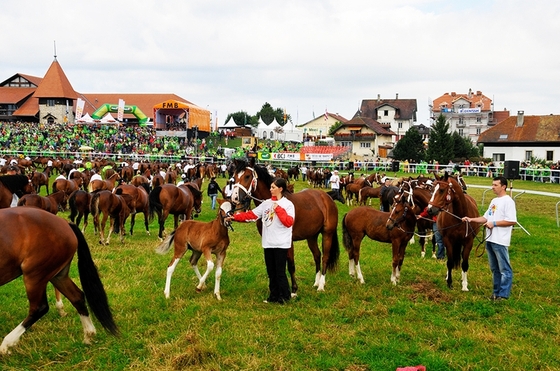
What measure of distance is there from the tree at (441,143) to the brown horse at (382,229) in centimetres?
4580

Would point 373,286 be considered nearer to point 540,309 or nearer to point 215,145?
point 540,309

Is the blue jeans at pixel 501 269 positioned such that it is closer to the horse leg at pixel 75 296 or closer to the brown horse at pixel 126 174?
the horse leg at pixel 75 296

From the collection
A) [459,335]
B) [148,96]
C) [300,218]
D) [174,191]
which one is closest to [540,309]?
[459,335]

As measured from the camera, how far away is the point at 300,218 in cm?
823

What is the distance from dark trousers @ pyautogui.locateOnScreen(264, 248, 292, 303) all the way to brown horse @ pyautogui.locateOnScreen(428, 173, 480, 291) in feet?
9.23

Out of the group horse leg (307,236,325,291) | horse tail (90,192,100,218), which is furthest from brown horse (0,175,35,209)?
horse leg (307,236,325,291)

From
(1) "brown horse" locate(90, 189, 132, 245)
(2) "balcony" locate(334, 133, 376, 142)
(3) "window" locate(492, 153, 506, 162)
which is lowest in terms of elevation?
(1) "brown horse" locate(90, 189, 132, 245)

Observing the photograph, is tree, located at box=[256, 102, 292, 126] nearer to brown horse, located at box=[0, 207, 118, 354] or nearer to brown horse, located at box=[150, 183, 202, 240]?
brown horse, located at box=[150, 183, 202, 240]

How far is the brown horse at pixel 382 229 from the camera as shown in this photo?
923cm

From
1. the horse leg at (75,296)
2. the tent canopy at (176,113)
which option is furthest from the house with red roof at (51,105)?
the horse leg at (75,296)

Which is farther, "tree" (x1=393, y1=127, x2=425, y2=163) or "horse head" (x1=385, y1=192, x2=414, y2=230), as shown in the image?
"tree" (x1=393, y1=127, x2=425, y2=163)

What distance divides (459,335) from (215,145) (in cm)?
6224

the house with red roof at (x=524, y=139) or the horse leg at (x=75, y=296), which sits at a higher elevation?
the house with red roof at (x=524, y=139)

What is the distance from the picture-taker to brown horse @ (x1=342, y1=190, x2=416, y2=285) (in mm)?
9227
